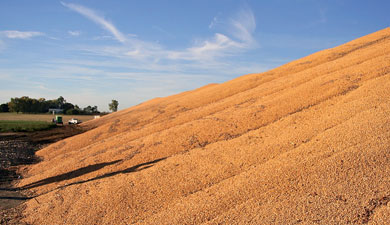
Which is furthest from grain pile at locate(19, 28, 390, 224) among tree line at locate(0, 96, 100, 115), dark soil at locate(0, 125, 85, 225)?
tree line at locate(0, 96, 100, 115)

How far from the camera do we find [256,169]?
24.1ft

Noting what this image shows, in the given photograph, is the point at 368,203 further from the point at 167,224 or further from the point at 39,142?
the point at 39,142

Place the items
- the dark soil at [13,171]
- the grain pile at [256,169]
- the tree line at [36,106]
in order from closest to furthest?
the grain pile at [256,169], the dark soil at [13,171], the tree line at [36,106]

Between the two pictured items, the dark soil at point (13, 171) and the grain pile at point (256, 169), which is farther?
the dark soil at point (13, 171)

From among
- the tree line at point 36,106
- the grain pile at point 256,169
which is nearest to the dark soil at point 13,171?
the grain pile at point 256,169

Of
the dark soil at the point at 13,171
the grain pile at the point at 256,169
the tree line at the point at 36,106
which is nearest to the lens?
the grain pile at the point at 256,169

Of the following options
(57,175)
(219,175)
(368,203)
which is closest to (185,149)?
(219,175)

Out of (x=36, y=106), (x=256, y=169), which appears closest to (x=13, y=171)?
(x=256, y=169)

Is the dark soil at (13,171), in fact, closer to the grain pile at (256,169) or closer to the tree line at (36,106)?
the grain pile at (256,169)

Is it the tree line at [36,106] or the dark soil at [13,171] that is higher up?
the tree line at [36,106]

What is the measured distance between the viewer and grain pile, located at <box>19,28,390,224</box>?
5555 mm

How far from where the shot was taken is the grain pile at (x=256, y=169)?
18.2 ft

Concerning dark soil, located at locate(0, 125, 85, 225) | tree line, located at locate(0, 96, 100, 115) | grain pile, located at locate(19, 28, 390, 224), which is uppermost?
tree line, located at locate(0, 96, 100, 115)

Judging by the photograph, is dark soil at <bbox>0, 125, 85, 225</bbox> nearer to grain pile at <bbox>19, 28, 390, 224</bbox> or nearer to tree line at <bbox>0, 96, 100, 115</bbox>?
grain pile at <bbox>19, 28, 390, 224</bbox>
